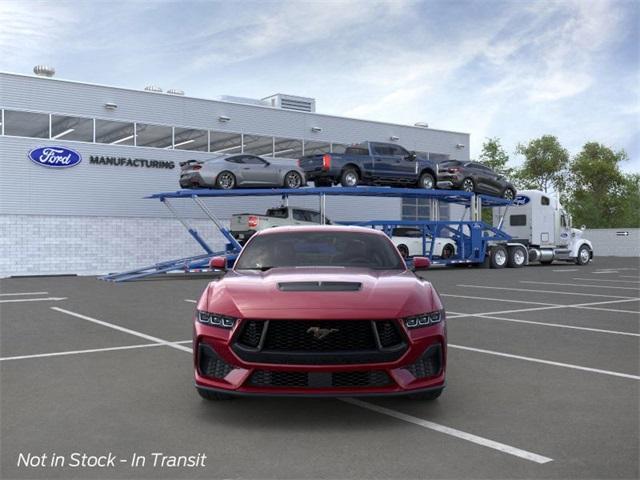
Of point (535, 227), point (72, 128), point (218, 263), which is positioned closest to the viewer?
point (218, 263)

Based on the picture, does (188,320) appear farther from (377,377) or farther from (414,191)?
(414,191)

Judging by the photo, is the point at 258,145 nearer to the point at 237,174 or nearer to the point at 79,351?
the point at 237,174

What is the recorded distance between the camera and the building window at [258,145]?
3086 cm

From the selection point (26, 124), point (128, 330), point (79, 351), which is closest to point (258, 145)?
point (26, 124)

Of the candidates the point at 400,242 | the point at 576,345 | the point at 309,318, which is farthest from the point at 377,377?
the point at 400,242

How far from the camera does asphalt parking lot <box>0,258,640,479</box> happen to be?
382cm

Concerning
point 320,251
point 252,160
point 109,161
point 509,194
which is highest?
point 109,161

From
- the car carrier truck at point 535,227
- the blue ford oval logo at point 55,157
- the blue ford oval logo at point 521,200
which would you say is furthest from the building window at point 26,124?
the blue ford oval logo at point 521,200

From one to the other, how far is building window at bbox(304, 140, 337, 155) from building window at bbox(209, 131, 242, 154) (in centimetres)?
361

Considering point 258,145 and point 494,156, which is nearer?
point 258,145

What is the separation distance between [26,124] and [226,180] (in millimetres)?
8560

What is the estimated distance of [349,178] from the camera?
2378cm

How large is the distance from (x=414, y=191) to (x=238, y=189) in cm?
661

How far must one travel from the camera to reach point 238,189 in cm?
2352
